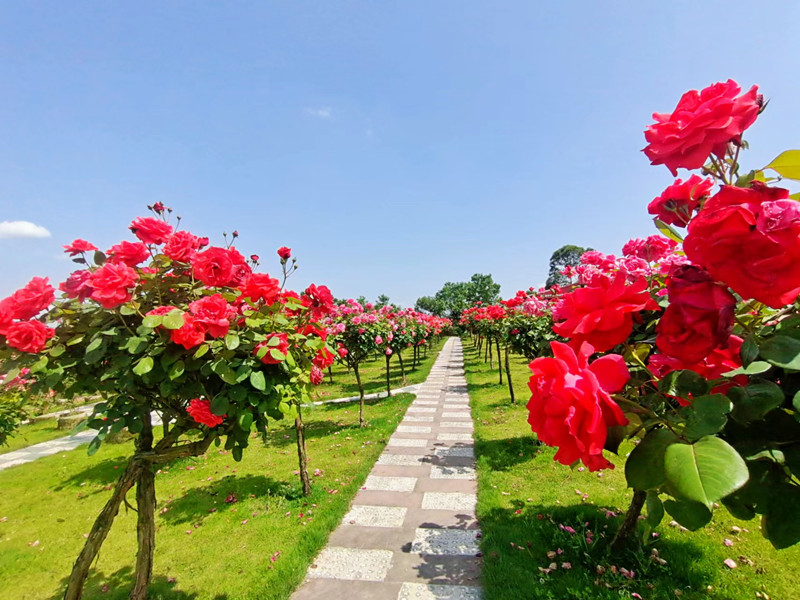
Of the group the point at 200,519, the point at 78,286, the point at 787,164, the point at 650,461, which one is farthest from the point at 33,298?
the point at 200,519

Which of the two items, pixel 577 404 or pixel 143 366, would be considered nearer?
pixel 577 404

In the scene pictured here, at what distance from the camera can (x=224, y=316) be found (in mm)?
1793

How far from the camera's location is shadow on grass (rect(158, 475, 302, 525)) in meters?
5.04

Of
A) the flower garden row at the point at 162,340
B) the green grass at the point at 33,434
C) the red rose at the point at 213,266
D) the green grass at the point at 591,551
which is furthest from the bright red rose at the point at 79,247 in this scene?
the green grass at the point at 33,434

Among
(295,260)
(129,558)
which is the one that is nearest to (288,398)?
(295,260)

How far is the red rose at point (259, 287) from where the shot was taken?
1960 mm

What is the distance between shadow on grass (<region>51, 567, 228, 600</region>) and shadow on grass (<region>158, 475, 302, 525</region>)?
1069 millimetres

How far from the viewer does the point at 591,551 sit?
3.45 meters

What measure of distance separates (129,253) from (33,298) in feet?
1.49

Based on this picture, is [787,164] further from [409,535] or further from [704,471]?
[409,535]

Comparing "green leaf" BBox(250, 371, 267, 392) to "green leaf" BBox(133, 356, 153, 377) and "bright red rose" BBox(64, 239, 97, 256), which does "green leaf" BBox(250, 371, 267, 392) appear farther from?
"bright red rose" BBox(64, 239, 97, 256)

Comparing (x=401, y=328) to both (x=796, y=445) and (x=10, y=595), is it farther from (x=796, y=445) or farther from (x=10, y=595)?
(x=796, y=445)

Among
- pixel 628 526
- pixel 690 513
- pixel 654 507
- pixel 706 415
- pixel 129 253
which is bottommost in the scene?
pixel 628 526

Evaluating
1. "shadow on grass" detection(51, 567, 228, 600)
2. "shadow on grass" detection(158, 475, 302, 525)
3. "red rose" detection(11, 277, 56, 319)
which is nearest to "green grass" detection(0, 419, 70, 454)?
"shadow on grass" detection(158, 475, 302, 525)
